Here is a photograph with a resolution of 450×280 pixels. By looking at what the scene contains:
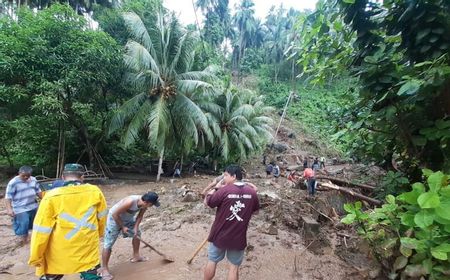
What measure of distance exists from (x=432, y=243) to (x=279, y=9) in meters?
52.4

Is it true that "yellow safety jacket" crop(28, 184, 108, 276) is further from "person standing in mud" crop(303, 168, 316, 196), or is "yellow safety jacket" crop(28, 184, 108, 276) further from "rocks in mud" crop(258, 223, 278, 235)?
"person standing in mud" crop(303, 168, 316, 196)

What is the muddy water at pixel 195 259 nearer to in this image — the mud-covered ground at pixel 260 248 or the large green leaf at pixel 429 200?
the mud-covered ground at pixel 260 248

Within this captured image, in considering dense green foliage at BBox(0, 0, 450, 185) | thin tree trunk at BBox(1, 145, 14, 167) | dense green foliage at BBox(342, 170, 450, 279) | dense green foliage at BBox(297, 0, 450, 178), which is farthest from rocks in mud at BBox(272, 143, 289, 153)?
dense green foliage at BBox(342, 170, 450, 279)

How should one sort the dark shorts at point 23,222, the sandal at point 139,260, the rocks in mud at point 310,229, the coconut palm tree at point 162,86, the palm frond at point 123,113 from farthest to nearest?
the palm frond at point 123,113 → the coconut palm tree at point 162,86 → the rocks in mud at point 310,229 → the dark shorts at point 23,222 → the sandal at point 139,260

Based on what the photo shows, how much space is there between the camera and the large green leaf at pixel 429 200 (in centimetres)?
213

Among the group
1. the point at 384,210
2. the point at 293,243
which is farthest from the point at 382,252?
the point at 293,243

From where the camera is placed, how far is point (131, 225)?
4535mm

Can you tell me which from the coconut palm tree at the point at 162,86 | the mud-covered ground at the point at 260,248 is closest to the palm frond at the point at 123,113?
the coconut palm tree at the point at 162,86

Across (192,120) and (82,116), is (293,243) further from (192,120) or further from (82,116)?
(82,116)

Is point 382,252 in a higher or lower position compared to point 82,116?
lower

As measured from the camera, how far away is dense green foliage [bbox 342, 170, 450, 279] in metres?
2.18

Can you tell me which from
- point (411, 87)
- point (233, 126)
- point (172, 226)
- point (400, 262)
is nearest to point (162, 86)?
point (233, 126)

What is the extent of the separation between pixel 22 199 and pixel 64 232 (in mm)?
3409

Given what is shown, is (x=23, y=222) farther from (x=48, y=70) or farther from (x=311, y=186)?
(x=48, y=70)
